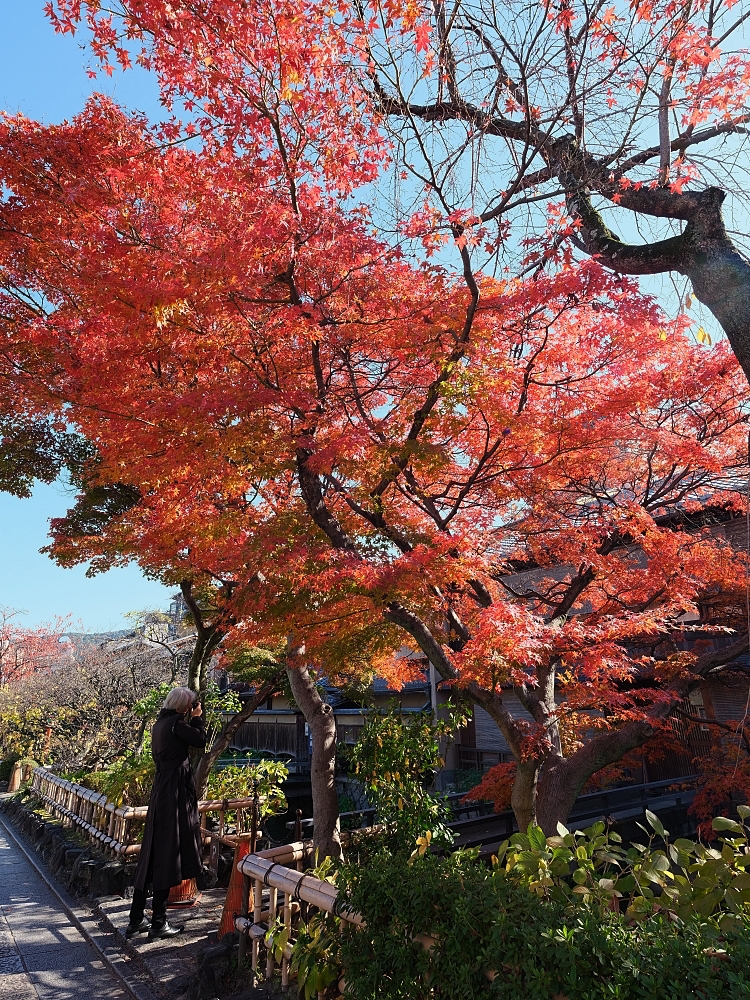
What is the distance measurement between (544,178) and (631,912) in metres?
5.16

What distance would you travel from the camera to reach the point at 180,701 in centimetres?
→ 563

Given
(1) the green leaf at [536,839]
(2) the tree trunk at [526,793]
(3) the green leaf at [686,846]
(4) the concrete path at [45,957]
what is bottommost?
(4) the concrete path at [45,957]

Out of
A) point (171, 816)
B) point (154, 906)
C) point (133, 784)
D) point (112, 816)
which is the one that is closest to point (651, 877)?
point (171, 816)

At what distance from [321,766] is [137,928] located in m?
2.12

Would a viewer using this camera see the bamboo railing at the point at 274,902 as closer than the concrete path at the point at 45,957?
Yes

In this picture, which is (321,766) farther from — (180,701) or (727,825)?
(727,825)

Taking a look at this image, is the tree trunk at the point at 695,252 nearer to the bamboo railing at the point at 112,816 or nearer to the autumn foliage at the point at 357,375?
the autumn foliage at the point at 357,375

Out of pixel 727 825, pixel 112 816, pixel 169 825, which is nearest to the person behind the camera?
pixel 727 825

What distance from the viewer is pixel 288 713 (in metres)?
23.7

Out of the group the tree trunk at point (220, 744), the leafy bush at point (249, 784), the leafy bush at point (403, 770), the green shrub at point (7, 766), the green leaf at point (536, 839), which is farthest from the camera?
the green shrub at point (7, 766)

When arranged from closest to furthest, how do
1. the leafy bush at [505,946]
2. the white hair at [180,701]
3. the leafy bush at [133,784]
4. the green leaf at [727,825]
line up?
1. the leafy bush at [505,946]
2. the green leaf at [727,825]
3. the white hair at [180,701]
4. the leafy bush at [133,784]

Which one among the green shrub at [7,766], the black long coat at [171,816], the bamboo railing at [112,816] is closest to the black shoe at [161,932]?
the black long coat at [171,816]

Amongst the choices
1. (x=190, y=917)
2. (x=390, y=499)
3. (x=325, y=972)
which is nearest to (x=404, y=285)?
(x=390, y=499)

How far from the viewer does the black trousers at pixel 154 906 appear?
17.0 ft
